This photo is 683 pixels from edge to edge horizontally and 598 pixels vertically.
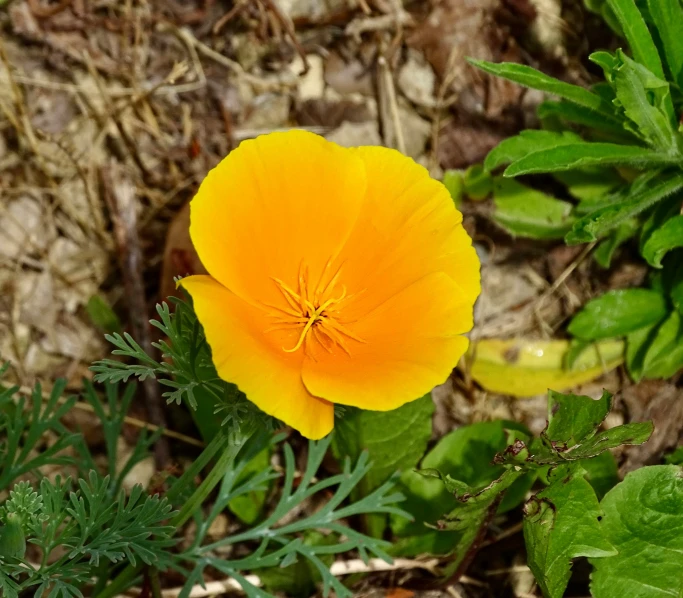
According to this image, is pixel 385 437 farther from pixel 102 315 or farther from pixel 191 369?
pixel 102 315

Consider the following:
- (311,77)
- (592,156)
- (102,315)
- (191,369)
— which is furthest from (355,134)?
(191,369)

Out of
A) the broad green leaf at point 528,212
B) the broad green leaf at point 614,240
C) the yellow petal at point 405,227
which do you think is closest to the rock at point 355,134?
the broad green leaf at point 528,212

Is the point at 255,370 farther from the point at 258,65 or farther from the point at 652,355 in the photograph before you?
the point at 258,65

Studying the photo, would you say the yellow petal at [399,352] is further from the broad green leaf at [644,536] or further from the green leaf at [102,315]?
the green leaf at [102,315]

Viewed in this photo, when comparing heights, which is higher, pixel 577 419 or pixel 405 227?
pixel 405 227

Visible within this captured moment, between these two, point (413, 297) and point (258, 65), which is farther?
point (258, 65)

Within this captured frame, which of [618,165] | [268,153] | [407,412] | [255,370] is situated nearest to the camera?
[255,370]

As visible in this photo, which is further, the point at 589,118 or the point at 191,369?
the point at 589,118

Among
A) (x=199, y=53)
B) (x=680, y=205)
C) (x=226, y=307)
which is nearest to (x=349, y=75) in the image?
(x=199, y=53)
